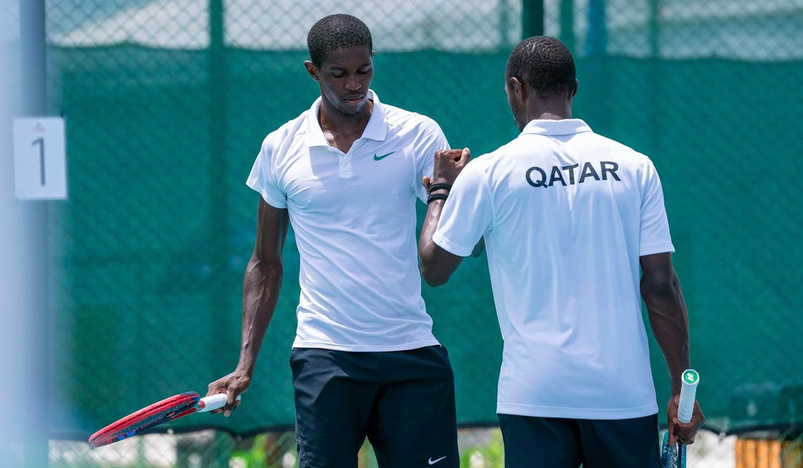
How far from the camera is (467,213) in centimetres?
285

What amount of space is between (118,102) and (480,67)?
1649mm

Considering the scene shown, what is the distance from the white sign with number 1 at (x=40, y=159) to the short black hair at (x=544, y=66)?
2630 mm

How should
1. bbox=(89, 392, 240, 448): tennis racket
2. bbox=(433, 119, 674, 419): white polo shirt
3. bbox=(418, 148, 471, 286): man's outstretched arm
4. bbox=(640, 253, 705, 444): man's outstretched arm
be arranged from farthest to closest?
bbox=(89, 392, 240, 448): tennis racket, bbox=(418, 148, 471, 286): man's outstretched arm, bbox=(640, 253, 705, 444): man's outstretched arm, bbox=(433, 119, 674, 419): white polo shirt

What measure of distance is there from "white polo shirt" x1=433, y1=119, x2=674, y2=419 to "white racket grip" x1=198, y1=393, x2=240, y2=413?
1.03 meters

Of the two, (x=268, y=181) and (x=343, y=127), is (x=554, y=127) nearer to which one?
(x=343, y=127)

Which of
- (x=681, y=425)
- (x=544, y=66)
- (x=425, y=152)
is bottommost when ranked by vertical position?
(x=681, y=425)

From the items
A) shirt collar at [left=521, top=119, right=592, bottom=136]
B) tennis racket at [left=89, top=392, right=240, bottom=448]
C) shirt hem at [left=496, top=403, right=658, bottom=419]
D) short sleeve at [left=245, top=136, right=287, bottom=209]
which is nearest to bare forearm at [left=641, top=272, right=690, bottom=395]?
shirt hem at [left=496, top=403, right=658, bottom=419]

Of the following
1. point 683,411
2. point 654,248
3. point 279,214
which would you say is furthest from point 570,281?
point 279,214

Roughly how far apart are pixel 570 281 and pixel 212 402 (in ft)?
4.27

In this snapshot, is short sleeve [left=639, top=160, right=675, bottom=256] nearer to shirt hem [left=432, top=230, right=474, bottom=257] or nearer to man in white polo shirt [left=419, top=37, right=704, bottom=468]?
man in white polo shirt [left=419, top=37, right=704, bottom=468]

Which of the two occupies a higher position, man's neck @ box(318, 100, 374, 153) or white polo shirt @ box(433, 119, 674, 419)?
man's neck @ box(318, 100, 374, 153)

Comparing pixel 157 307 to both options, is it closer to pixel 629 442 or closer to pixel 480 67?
pixel 480 67

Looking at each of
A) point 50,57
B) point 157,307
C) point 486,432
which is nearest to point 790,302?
point 486,432

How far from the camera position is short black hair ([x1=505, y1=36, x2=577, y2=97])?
2.89 metres
